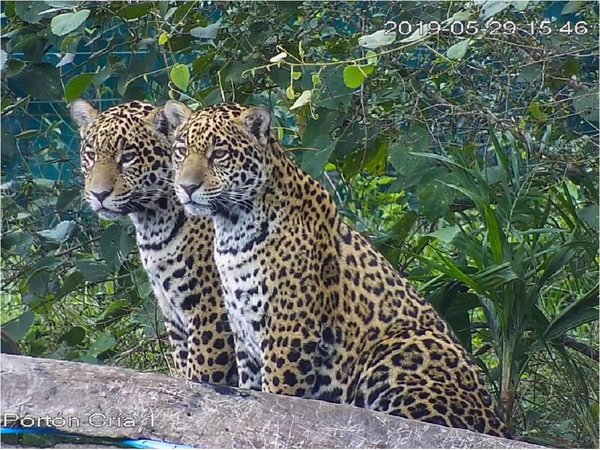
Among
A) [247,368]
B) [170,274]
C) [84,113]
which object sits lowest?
[247,368]

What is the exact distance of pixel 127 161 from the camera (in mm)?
5047

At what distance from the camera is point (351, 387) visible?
4.93 metres

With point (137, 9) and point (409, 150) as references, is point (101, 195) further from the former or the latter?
point (409, 150)

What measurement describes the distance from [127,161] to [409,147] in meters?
1.51

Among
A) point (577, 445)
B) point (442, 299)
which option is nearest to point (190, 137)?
point (442, 299)

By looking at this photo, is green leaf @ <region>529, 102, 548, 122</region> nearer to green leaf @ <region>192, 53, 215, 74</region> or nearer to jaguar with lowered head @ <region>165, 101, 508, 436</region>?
jaguar with lowered head @ <region>165, 101, 508, 436</region>

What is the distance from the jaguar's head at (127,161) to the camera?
5.00 m

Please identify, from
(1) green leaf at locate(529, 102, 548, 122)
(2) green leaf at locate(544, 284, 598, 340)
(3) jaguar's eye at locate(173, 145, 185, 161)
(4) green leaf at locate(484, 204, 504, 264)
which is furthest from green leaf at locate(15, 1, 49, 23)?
(2) green leaf at locate(544, 284, 598, 340)

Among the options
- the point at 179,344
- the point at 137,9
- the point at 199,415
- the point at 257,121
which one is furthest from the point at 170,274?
the point at 137,9

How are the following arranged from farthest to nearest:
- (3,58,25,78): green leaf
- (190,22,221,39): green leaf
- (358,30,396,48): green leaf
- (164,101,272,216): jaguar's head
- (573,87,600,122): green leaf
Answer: (3,58,25,78): green leaf, (573,87,600,122): green leaf, (190,22,221,39): green leaf, (164,101,272,216): jaguar's head, (358,30,396,48): green leaf

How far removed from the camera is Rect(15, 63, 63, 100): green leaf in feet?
19.9

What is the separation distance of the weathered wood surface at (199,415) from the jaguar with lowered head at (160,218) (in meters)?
0.73

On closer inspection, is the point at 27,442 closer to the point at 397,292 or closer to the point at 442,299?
the point at 397,292
